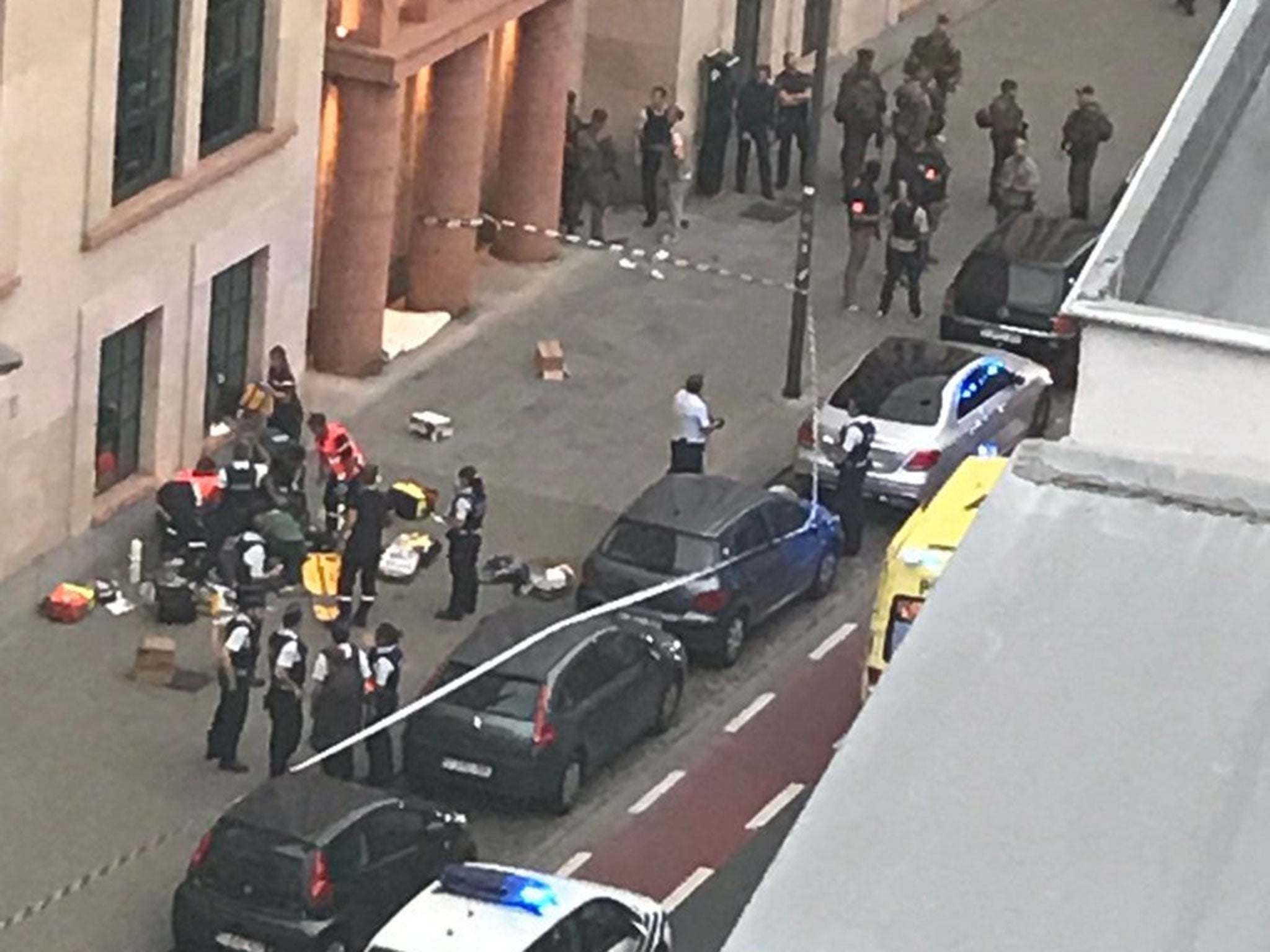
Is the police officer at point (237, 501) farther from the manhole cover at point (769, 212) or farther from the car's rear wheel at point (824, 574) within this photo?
the manhole cover at point (769, 212)

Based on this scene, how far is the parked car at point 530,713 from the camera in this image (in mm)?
27625

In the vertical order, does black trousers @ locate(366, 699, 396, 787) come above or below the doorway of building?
below

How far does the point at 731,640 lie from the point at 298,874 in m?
7.82

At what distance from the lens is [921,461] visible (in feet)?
115

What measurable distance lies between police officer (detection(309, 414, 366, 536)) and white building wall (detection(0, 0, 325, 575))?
1459 millimetres

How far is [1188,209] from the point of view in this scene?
1404 cm

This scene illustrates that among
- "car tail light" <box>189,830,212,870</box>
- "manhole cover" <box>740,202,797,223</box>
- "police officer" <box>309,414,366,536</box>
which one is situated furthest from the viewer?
"manhole cover" <box>740,202,797,223</box>

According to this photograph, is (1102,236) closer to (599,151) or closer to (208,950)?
(208,950)

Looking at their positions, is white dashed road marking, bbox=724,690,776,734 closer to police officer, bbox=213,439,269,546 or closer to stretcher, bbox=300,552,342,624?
stretcher, bbox=300,552,342,624

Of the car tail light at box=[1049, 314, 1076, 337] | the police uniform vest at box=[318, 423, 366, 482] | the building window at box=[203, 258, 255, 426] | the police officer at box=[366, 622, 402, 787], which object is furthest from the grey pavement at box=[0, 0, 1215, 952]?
the car tail light at box=[1049, 314, 1076, 337]

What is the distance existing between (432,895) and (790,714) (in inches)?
302

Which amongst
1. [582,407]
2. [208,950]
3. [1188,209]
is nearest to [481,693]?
[208,950]

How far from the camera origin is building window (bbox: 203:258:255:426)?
1379 inches

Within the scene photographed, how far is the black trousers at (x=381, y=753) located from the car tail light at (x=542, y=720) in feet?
4.21
